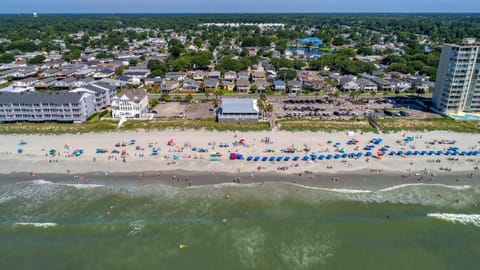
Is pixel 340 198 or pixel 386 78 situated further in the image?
pixel 386 78

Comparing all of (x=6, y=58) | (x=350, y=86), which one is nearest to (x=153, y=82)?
(x=350, y=86)

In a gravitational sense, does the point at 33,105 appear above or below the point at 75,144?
above

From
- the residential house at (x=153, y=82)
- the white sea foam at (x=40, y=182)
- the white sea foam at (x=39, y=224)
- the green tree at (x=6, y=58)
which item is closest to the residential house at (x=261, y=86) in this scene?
the residential house at (x=153, y=82)

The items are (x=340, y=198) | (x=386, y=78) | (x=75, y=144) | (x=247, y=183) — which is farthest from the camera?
(x=386, y=78)

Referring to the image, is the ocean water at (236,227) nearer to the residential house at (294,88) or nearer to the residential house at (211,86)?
the residential house at (294,88)

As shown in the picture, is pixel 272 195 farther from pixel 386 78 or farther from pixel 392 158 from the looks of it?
pixel 386 78

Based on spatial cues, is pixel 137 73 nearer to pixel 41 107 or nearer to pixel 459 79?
pixel 41 107

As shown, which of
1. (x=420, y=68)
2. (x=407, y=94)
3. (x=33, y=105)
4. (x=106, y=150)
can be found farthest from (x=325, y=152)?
(x=420, y=68)
